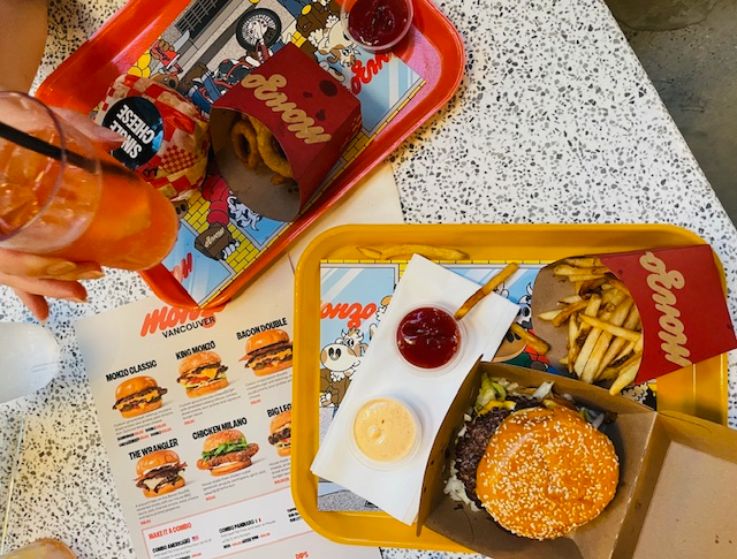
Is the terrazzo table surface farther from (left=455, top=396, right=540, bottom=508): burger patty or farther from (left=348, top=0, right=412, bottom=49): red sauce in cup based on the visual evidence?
(left=455, top=396, right=540, bottom=508): burger patty

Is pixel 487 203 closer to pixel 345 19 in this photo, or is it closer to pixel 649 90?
pixel 649 90

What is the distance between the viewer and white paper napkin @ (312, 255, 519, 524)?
1.34 meters

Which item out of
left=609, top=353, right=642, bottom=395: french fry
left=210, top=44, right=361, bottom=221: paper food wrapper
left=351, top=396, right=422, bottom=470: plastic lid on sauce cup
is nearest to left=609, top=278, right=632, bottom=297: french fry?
left=609, top=353, right=642, bottom=395: french fry

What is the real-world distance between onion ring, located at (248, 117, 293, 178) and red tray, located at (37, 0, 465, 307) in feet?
0.36

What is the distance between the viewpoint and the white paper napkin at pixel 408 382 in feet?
4.41

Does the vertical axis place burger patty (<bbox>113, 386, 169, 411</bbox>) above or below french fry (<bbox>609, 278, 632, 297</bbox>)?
below

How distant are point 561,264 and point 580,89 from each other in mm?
357

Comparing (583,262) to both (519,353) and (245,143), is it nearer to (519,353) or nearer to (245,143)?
(519,353)

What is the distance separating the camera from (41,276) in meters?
1.17

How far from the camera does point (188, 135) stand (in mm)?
1311

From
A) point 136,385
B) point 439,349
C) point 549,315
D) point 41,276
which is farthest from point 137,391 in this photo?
point 549,315

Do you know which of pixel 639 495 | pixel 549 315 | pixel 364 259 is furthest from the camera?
pixel 364 259

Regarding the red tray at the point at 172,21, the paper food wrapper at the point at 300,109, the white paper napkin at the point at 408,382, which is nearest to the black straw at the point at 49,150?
the paper food wrapper at the point at 300,109

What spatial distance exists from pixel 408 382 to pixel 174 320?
0.53 metres
